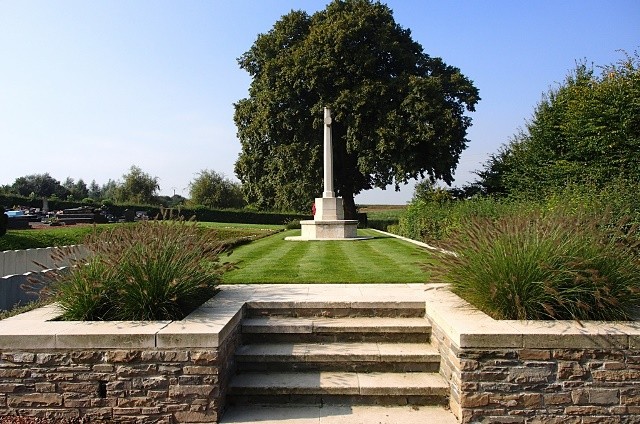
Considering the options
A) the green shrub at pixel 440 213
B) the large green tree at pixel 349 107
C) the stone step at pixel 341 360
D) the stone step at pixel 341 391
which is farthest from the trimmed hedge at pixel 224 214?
the stone step at pixel 341 391

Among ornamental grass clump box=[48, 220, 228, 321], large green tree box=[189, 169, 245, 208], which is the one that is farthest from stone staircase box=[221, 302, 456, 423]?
large green tree box=[189, 169, 245, 208]

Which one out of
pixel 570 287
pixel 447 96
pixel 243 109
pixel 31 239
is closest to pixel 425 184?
pixel 447 96

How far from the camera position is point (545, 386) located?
11.8 feet

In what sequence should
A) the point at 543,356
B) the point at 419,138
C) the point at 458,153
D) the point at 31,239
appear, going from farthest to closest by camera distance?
the point at 458,153, the point at 419,138, the point at 31,239, the point at 543,356

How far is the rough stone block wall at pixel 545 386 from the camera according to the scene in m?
3.59

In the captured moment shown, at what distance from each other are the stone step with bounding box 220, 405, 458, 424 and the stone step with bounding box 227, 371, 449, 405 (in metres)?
0.06

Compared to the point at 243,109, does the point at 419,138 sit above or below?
below

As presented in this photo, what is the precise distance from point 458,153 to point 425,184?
234 cm

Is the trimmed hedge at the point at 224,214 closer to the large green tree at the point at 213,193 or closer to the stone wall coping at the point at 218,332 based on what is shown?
the large green tree at the point at 213,193

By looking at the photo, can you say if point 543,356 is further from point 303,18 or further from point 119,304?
point 303,18

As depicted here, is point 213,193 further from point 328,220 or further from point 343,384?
point 343,384

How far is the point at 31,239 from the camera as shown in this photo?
1523 centimetres

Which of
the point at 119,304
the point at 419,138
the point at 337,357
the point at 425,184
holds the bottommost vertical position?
the point at 337,357

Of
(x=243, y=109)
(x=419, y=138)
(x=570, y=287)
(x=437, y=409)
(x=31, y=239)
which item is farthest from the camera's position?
(x=243, y=109)
